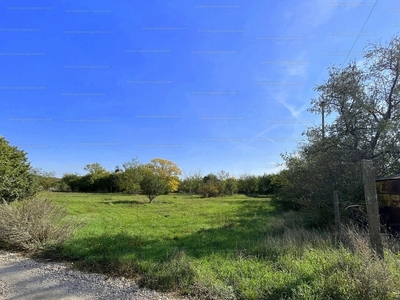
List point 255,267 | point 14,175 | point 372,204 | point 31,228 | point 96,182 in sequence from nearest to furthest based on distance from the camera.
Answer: point 372,204, point 255,267, point 31,228, point 14,175, point 96,182

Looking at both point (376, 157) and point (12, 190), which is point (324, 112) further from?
point (12, 190)

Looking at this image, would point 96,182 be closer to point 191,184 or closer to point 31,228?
point 191,184

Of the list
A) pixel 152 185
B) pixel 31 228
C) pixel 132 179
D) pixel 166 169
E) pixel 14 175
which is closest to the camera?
pixel 31 228

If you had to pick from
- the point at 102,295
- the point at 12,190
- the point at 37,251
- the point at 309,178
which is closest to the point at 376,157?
the point at 309,178

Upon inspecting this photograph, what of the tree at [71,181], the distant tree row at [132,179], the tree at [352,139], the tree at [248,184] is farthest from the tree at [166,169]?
the tree at [352,139]

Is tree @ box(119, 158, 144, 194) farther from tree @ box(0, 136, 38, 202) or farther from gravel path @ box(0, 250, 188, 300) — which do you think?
gravel path @ box(0, 250, 188, 300)

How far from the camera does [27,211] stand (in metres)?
6.36

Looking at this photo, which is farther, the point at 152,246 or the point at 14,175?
the point at 14,175

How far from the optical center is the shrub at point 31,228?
5.80 metres

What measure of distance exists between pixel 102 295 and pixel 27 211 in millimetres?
4470

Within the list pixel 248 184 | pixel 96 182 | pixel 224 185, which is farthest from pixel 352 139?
pixel 96 182

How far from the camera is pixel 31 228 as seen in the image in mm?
5988

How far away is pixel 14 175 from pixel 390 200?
17.4 meters

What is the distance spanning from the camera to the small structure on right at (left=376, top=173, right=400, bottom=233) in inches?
262
